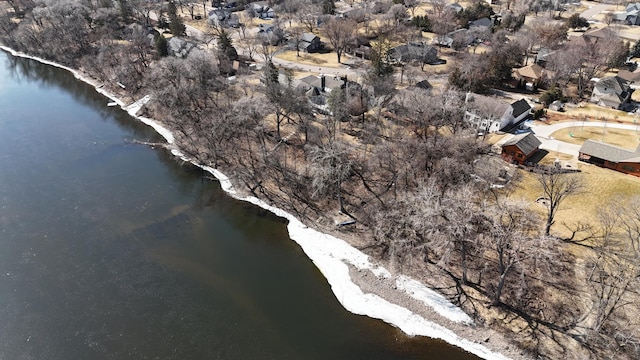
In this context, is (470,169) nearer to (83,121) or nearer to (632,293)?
(632,293)

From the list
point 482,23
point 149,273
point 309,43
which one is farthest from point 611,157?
point 482,23

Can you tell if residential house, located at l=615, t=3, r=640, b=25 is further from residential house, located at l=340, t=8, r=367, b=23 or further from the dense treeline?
residential house, located at l=340, t=8, r=367, b=23

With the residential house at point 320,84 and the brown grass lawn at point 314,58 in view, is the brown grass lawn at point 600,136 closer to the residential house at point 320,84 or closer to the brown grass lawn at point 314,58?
the residential house at point 320,84

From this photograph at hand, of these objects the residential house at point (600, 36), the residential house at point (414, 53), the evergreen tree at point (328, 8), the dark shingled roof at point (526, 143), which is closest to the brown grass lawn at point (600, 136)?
the dark shingled roof at point (526, 143)

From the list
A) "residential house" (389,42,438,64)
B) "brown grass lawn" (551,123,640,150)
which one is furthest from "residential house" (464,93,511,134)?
"residential house" (389,42,438,64)

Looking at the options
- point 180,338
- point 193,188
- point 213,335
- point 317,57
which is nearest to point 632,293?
point 213,335
